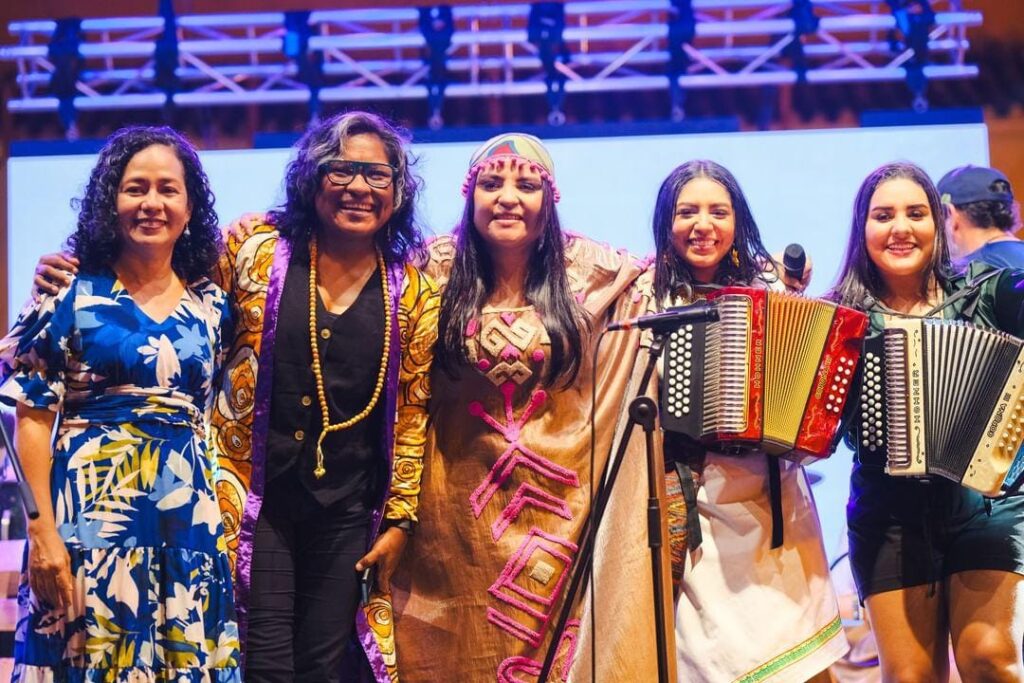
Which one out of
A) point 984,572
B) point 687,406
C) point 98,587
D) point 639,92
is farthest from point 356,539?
point 639,92

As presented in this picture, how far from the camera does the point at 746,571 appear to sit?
3693 millimetres

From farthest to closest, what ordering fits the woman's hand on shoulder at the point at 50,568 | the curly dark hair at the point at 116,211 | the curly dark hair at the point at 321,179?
the curly dark hair at the point at 321,179
the curly dark hair at the point at 116,211
the woman's hand on shoulder at the point at 50,568

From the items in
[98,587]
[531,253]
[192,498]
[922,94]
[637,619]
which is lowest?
[637,619]

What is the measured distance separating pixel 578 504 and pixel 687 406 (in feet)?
1.87

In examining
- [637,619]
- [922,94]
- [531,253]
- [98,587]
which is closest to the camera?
[98,587]

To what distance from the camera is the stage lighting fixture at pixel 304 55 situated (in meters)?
7.34

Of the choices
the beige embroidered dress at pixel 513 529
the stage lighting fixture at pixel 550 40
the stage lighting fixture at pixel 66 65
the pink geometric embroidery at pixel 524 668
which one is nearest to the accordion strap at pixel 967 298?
the beige embroidered dress at pixel 513 529

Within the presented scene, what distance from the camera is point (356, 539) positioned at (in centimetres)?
358

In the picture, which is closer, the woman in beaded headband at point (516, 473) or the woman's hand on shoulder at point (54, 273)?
the woman's hand on shoulder at point (54, 273)

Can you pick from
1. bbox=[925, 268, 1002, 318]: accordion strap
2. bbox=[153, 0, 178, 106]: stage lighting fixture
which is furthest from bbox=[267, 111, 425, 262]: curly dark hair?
bbox=[153, 0, 178, 106]: stage lighting fixture

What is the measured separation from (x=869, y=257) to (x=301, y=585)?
6.97ft

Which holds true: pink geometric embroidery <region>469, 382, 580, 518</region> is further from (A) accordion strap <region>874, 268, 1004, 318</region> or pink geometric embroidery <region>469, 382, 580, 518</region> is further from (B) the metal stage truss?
(B) the metal stage truss

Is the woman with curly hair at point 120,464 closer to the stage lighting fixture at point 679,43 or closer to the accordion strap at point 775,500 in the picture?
the accordion strap at point 775,500

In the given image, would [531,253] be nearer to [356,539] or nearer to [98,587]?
[356,539]
